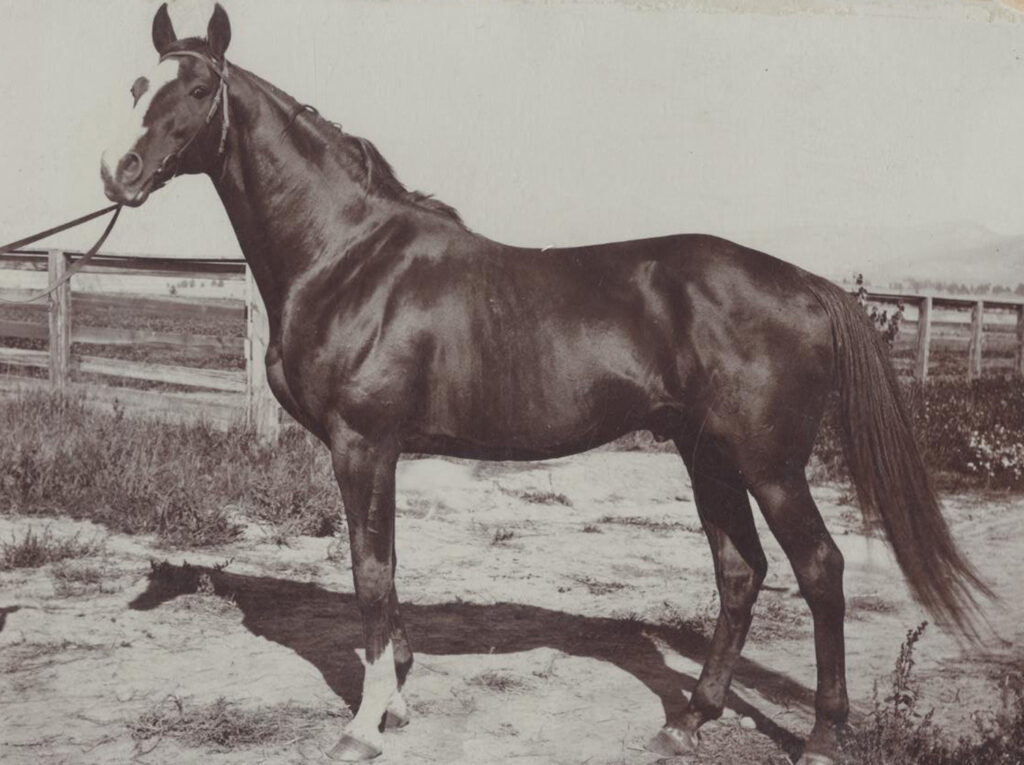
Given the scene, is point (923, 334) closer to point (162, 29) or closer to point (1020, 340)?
point (1020, 340)

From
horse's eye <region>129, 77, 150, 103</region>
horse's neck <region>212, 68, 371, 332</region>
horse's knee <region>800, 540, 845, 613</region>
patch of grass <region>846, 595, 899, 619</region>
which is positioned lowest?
patch of grass <region>846, 595, 899, 619</region>

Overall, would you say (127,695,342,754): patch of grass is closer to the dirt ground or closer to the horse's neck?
the dirt ground

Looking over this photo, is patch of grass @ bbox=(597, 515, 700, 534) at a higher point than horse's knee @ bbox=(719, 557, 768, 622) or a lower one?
lower

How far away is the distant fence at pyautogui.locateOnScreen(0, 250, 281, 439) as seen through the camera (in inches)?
328

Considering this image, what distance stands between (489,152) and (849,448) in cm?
478

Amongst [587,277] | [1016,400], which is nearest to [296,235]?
[587,277]

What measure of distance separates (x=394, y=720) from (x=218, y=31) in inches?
111

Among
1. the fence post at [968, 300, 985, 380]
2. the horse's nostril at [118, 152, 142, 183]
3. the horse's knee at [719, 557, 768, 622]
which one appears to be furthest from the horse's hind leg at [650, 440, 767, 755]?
the fence post at [968, 300, 985, 380]

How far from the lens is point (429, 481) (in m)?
8.07

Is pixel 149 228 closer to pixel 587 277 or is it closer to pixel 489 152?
pixel 489 152

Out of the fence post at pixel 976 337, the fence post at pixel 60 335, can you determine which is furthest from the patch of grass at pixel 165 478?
the fence post at pixel 976 337

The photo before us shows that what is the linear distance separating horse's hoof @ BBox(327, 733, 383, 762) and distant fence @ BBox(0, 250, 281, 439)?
5168 mm

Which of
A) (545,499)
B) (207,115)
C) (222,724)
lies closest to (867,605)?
(545,499)

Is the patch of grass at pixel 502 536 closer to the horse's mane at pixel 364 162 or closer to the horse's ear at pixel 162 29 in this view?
the horse's mane at pixel 364 162
